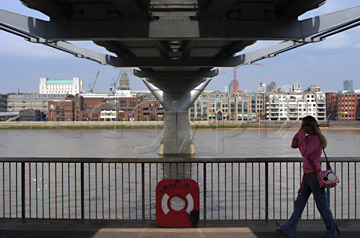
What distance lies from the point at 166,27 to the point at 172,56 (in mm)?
7583

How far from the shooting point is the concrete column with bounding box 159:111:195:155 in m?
41.8

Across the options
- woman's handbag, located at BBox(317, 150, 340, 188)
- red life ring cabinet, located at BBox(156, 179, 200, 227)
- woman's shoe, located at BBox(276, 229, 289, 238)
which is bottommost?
woman's shoe, located at BBox(276, 229, 289, 238)

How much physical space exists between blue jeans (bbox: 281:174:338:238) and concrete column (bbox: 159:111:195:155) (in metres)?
35.6

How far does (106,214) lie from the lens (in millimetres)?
14695

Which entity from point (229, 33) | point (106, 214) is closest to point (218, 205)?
point (106, 214)

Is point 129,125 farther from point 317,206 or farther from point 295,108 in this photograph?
point 317,206

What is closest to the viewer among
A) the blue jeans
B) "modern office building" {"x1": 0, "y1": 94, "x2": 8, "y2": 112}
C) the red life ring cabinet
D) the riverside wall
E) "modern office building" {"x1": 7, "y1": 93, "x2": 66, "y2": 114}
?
the blue jeans

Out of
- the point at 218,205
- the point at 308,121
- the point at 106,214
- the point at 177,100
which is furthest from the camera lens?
the point at 177,100

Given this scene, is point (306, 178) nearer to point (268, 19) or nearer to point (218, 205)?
point (268, 19)

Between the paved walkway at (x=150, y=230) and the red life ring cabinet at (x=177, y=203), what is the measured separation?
15cm

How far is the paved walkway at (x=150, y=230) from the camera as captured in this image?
6.06 metres

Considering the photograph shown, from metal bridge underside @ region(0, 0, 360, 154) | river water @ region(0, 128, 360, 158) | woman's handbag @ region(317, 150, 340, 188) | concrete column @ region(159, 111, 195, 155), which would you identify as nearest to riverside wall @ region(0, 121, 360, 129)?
river water @ region(0, 128, 360, 158)

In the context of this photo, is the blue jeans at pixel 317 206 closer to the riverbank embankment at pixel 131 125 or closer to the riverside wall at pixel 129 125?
the riverbank embankment at pixel 131 125

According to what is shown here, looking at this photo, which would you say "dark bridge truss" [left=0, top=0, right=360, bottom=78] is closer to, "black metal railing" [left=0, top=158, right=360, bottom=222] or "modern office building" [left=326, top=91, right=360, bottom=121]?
"black metal railing" [left=0, top=158, right=360, bottom=222]
